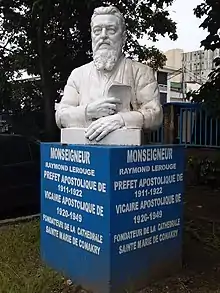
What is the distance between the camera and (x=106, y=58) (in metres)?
3.87

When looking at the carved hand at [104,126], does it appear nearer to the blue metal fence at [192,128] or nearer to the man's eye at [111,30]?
the man's eye at [111,30]

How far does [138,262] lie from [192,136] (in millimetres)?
7302

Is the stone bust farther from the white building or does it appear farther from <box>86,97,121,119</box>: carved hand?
the white building

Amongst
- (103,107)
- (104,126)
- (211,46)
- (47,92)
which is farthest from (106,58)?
(47,92)

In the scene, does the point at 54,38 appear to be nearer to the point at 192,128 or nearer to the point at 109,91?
the point at 192,128

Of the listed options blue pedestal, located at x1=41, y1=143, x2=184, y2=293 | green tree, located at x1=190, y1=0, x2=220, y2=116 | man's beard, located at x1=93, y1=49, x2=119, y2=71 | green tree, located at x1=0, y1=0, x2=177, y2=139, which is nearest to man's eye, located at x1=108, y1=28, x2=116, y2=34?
man's beard, located at x1=93, y1=49, x2=119, y2=71

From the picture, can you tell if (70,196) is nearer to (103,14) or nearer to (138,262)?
(138,262)

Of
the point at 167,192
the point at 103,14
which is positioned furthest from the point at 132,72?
the point at 167,192

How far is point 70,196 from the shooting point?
3922 millimetres

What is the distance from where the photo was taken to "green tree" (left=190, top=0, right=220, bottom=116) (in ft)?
19.7

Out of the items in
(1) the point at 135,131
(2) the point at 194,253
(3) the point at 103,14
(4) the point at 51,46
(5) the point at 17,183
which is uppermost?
(4) the point at 51,46

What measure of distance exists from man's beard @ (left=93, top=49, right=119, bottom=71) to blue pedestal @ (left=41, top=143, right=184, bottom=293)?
0.76 m

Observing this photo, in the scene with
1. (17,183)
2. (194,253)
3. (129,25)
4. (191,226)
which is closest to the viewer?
(194,253)

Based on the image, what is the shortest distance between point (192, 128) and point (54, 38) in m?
4.13
